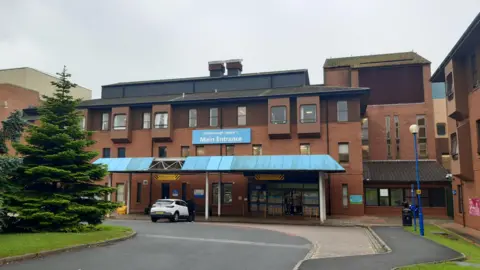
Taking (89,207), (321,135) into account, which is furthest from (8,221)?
(321,135)

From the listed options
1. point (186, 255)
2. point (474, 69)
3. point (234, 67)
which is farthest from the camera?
point (234, 67)

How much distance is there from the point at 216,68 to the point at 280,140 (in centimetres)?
1337

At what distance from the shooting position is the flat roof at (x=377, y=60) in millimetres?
41344

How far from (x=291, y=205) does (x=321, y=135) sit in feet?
20.4

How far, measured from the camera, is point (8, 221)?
1648 centimetres

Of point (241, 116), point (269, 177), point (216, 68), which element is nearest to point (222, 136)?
point (241, 116)

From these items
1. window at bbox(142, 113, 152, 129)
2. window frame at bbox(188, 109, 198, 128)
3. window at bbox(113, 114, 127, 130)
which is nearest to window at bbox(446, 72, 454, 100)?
window frame at bbox(188, 109, 198, 128)

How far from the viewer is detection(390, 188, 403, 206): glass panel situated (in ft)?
111

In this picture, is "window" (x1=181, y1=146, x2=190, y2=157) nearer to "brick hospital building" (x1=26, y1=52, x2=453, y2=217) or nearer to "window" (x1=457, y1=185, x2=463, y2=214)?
"brick hospital building" (x1=26, y1=52, x2=453, y2=217)

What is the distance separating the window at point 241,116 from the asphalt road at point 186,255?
17746 mm

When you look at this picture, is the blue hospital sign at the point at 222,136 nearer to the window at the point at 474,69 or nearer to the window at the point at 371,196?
the window at the point at 371,196

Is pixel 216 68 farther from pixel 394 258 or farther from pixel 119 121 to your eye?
pixel 394 258

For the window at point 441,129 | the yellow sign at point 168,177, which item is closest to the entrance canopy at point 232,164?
the yellow sign at point 168,177

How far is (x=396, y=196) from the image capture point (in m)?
34.0
